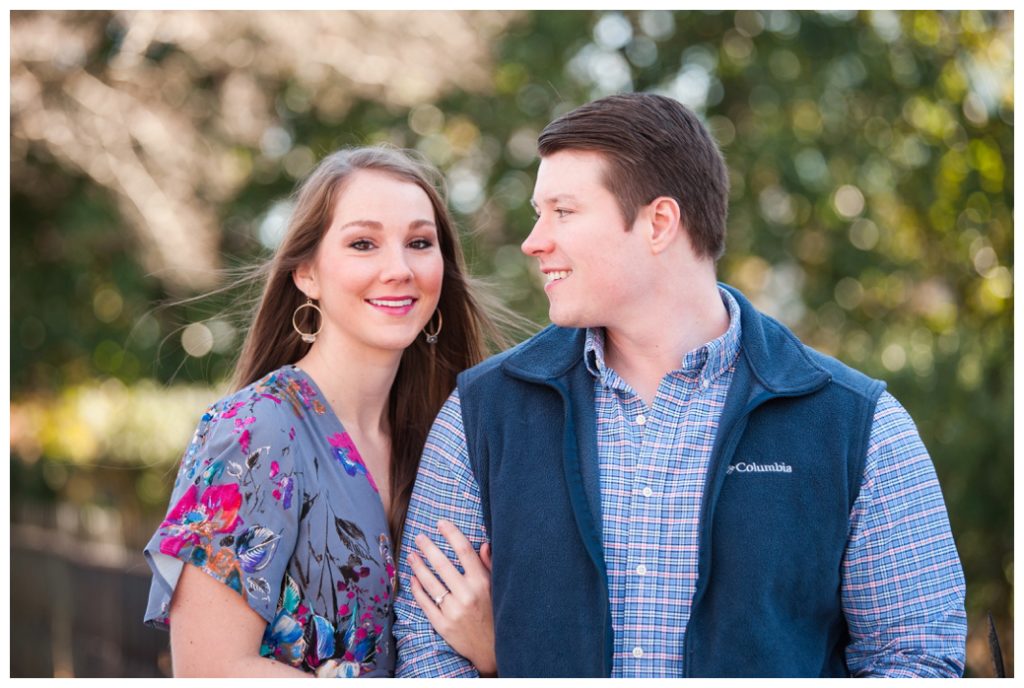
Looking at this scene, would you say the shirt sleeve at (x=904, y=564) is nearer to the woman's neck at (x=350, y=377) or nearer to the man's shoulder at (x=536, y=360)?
the man's shoulder at (x=536, y=360)

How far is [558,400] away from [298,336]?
850mm

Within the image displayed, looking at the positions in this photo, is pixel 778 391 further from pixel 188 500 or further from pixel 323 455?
pixel 188 500

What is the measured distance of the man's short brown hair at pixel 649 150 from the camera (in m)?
2.55

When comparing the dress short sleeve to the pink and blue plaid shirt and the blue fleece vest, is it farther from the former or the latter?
the pink and blue plaid shirt

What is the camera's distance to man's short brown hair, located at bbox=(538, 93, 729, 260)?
255 centimetres

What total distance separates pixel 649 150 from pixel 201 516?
1.31 m

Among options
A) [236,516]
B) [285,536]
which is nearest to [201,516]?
[236,516]

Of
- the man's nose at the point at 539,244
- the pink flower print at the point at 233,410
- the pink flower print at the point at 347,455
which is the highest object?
the man's nose at the point at 539,244

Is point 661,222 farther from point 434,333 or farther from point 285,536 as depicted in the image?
point 285,536

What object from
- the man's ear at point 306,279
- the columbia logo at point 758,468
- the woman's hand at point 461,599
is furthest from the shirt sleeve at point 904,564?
the man's ear at point 306,279

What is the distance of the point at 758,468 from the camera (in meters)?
2.39

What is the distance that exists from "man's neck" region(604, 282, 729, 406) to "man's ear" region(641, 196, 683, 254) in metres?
0.13

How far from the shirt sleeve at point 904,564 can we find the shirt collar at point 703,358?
13.9 inches

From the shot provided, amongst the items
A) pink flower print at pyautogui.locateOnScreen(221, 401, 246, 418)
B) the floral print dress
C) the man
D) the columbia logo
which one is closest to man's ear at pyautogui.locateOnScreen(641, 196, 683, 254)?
the man
